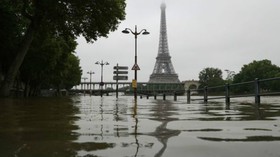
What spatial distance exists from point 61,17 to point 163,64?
127484mm

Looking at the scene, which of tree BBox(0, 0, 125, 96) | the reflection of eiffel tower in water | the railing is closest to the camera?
the railing

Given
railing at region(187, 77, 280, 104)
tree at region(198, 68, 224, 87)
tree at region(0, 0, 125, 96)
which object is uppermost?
tree at region(198, 68, 224, 87)

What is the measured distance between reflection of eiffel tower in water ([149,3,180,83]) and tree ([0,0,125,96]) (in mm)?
119047

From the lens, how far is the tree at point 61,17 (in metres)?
24.8

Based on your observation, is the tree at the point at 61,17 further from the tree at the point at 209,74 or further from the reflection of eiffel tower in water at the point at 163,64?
the tree at the point at 209,74

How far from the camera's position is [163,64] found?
15238cm

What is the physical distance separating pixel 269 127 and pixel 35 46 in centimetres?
3168

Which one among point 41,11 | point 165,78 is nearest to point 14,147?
point 41,11

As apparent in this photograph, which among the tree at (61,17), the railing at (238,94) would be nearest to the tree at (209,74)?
the tree at (61,17)

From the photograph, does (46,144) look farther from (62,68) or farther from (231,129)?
(62,68)

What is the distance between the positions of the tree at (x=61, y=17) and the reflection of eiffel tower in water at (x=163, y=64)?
119047mm

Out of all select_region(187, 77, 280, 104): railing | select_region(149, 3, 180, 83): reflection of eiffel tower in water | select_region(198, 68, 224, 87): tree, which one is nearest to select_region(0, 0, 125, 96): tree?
select_region(187, 77, 280, 104): railing

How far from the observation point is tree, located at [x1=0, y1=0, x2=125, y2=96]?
2477cm

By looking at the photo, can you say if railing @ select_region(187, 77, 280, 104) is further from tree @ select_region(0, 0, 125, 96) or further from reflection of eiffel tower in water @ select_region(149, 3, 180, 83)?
reflection of eiffel tower in water @ select_region(149, 3, 180, 83)
